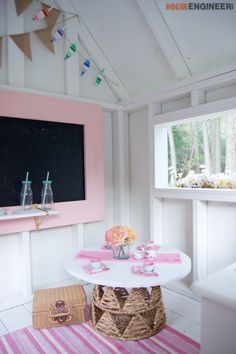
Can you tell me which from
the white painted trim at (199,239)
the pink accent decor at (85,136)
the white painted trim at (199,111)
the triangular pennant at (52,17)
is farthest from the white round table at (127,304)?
the triangular pennant at (52,17)

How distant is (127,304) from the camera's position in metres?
1.82

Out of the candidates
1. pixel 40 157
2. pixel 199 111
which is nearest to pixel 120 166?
pixel 40 157

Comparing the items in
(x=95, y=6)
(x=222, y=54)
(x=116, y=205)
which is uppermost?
(x=95, y=6)

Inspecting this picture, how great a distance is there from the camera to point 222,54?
2.21m

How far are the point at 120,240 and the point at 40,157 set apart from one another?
1.12 m

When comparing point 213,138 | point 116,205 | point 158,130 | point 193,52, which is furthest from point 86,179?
point 193,52

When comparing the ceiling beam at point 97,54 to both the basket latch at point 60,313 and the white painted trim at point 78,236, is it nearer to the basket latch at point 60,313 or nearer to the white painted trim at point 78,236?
the white painted trim at point 78,236

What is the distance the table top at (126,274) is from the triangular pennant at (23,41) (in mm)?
1821

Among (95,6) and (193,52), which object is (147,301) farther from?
(95,6)

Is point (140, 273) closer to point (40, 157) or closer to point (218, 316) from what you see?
point (218, 316)

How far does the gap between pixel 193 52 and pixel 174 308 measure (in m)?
2.14

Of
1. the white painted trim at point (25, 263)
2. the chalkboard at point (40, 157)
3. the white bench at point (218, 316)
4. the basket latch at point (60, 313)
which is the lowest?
the basket latch at point (60, 313)

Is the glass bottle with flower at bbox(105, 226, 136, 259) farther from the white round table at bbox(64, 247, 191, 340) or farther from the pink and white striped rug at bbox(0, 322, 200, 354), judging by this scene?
the pink and white striped rug at bbox(0, 322, 200, 354)

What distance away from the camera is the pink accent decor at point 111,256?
1.98 metres
